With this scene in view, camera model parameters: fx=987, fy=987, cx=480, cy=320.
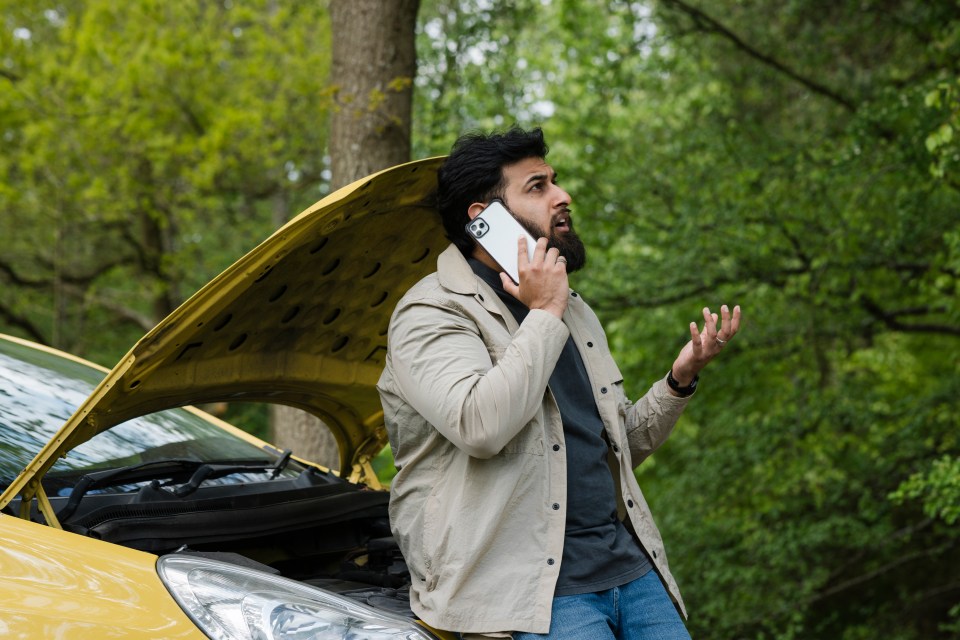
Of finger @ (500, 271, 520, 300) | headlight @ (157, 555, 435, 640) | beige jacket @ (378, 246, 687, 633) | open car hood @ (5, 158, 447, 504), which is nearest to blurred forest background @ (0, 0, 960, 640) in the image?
open car hood @ (5, 158, 447, 504)

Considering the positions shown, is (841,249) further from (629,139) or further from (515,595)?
(515,595)

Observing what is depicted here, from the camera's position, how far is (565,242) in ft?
8.98

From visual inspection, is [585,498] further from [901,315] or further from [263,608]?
[901,315]

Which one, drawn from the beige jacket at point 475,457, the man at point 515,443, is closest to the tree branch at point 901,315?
the man at point 515,443

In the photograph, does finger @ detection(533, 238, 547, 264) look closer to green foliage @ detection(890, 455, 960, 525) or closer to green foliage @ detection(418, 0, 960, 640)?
green foliage @ detection(890, 455, 960, 525)

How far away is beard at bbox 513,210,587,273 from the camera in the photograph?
8.82 feet

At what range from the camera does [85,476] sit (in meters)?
2.56

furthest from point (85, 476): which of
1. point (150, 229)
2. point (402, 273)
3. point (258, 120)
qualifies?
point (150, 229)

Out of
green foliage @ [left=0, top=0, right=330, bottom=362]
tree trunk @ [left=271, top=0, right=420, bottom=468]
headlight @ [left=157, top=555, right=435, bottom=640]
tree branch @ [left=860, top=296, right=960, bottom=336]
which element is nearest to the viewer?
headlight @ [left=157, top=555, right=435, bottom=640]

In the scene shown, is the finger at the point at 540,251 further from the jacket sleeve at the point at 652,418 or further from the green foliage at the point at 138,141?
the green foliage at the point at 138,141

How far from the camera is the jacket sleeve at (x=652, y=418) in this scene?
113 inches

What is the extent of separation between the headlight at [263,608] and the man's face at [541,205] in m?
1.09

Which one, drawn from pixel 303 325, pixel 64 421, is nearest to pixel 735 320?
pixel 303 325

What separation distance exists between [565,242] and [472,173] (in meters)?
0.32
